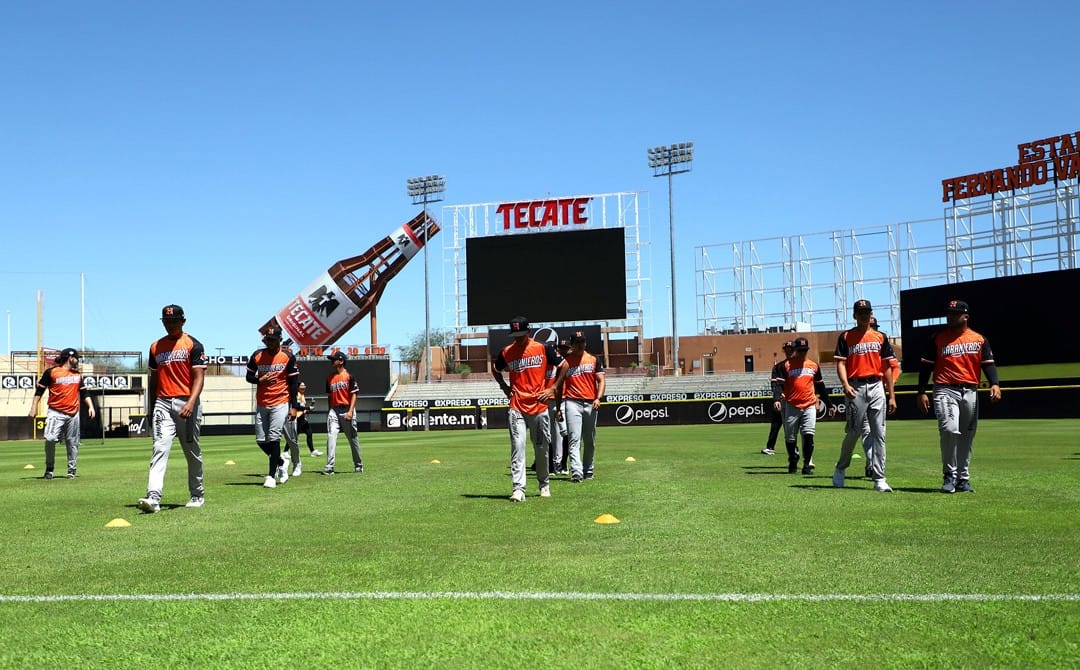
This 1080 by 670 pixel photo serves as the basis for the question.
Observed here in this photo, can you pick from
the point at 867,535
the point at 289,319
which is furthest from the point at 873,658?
the point at 289,319

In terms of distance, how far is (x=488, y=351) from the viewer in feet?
240

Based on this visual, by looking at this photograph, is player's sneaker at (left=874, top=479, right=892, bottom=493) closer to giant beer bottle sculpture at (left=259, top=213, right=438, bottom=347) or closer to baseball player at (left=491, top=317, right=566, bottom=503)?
baseball player at (left=491, top=317, right=566, bottom=503)

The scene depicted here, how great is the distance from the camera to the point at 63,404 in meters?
17.3

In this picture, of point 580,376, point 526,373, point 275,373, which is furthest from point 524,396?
point 275,373

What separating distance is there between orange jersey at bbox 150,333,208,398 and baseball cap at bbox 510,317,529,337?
3387 mm

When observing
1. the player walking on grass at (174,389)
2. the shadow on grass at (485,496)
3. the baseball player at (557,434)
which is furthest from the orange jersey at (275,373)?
the baseball player at (557,434)

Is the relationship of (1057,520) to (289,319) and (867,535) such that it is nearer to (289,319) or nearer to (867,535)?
(867,535)

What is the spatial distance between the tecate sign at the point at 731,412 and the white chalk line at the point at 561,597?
4171 centimetres

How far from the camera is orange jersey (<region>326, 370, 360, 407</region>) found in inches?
679

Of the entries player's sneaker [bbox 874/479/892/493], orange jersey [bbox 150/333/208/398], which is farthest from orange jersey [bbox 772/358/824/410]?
orange jersey [bbox 150/333/208/398]

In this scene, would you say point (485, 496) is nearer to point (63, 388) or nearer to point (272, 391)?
point (272, 391)

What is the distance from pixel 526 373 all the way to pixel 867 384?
403 centimetres

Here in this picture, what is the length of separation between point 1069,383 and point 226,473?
37.4 m

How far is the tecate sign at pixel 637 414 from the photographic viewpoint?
160 ft
